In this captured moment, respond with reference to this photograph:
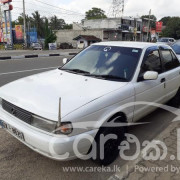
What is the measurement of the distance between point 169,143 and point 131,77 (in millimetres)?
1241

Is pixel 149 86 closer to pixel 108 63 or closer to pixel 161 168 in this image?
pixel 108 63

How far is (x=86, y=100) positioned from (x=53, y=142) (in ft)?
2.03

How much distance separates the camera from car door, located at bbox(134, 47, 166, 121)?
339 cm

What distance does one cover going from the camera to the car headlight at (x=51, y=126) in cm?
237

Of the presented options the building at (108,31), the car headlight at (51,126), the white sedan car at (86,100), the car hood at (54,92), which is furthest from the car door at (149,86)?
the building at (108,31)

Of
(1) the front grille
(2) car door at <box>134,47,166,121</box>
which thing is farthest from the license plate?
(2) car door at <box>134,47,166,121</box>

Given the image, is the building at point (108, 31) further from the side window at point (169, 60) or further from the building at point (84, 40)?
the side window at point (169, 60)

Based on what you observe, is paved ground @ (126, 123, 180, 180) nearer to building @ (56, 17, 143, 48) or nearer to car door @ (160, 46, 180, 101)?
car door @ (160, 46, 180, 101)

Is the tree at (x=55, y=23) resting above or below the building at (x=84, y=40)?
above

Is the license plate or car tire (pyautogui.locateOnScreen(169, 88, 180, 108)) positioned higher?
the license plate

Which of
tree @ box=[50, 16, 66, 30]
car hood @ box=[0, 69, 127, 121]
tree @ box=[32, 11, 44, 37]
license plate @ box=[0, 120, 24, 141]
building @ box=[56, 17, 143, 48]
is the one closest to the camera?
car hood @ box=[0, 69, 127, 121]

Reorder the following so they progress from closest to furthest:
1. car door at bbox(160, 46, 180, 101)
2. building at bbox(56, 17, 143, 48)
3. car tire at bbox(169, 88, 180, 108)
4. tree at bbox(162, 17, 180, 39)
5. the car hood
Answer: the car hood → car door at bbox(160, 46, 180, 101) → car tire at bbox(169, 88, 180, 108) → building at bbox(56, 17, 143, 48) → tree at bbox(162, 17, 180, 39)

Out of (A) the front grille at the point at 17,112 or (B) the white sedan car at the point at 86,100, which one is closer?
(B) the white sedan car at the point at 86,100

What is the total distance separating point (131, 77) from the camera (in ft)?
10.8
